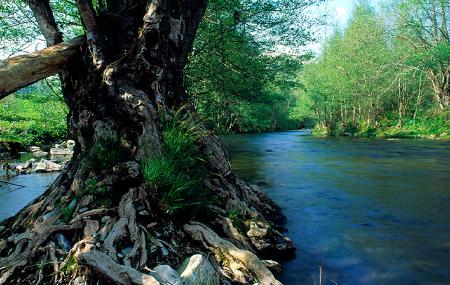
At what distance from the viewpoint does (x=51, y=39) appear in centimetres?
658

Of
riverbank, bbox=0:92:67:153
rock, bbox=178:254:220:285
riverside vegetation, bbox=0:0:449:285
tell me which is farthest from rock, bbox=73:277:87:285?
riverbank, bbox=0:92:67:153

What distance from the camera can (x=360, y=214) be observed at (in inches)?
372

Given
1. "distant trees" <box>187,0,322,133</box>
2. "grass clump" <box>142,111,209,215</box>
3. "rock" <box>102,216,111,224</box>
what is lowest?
"rock" <box>102,216,111,224</box>

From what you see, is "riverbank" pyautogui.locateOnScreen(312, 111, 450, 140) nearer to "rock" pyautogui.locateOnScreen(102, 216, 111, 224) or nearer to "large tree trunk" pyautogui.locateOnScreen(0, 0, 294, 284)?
"large tree trunk" pyautogui.locateOnScreen(0, 0, 294, 284)

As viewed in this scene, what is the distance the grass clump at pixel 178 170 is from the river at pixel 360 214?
1912 millimetres

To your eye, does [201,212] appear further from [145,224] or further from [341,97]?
[341,97]

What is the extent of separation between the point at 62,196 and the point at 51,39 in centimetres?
278

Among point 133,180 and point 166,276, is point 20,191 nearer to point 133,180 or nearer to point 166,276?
point 133,180

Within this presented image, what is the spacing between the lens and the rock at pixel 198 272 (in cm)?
407

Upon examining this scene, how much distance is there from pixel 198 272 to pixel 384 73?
37.3 m

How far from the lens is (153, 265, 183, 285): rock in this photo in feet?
12.8

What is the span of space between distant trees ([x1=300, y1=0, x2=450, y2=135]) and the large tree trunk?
31572mm

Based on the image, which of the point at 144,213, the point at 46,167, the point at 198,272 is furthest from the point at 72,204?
the point at 46,167

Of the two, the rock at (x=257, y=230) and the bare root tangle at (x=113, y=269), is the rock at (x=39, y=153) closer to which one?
the rock at (x=257, y=230)
